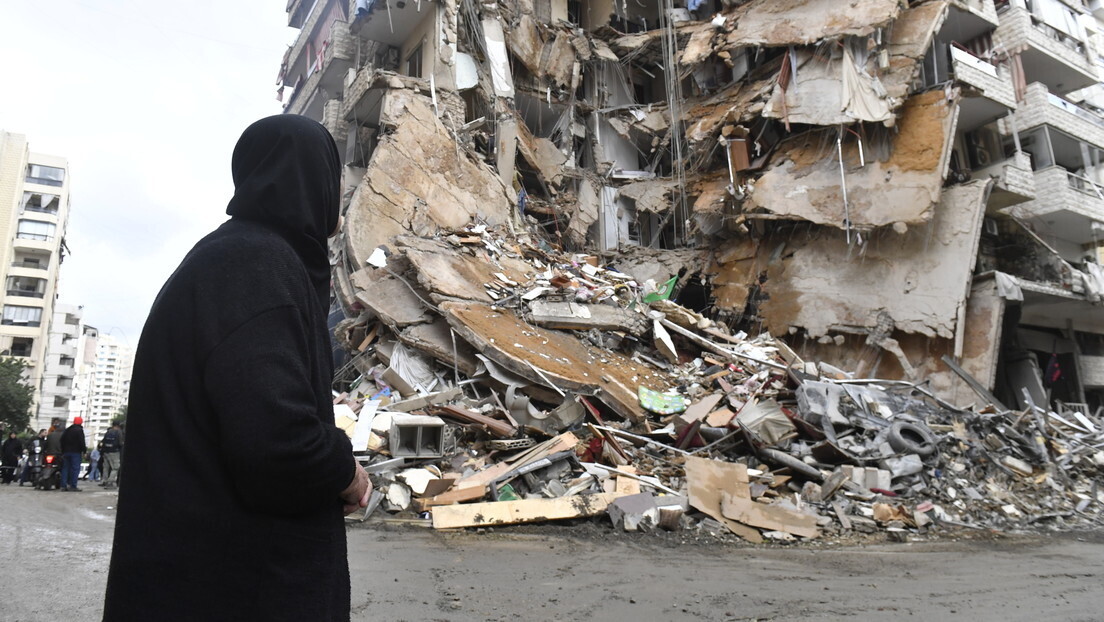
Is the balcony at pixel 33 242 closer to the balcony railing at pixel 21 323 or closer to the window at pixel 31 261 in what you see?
the window at pixel 31 261

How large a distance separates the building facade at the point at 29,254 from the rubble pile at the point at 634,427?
151ft

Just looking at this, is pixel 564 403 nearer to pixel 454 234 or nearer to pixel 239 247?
pixel 454 234

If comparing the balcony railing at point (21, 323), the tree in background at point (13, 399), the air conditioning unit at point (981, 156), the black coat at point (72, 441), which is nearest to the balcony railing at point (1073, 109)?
the air conditioning unit at point (981, 156)

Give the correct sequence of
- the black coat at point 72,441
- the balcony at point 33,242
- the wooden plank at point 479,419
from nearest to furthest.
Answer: the wooden plank at point 479,419 → the black coat at point 72,441 → the balcony at point 33,242

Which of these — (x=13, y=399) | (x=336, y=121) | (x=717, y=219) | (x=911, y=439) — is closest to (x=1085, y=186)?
(x=717, y=219)

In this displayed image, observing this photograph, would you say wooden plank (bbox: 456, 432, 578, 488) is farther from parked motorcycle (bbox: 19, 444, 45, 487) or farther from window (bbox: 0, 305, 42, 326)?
window (bbox: 0, 305, 42, 326)

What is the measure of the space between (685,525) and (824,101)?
12.5m

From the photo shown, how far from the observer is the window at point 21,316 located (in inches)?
1724

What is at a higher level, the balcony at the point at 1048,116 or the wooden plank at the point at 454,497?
the balcony at the point at 1048,116

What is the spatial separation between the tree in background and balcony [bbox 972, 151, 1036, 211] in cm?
4052

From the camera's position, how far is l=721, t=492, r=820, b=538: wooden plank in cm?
653

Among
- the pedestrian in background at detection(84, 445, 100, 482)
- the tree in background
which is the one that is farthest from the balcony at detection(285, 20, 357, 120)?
the tree in background

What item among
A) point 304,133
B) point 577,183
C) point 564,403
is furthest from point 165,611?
point 577,183

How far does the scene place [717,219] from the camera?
18.0 m
